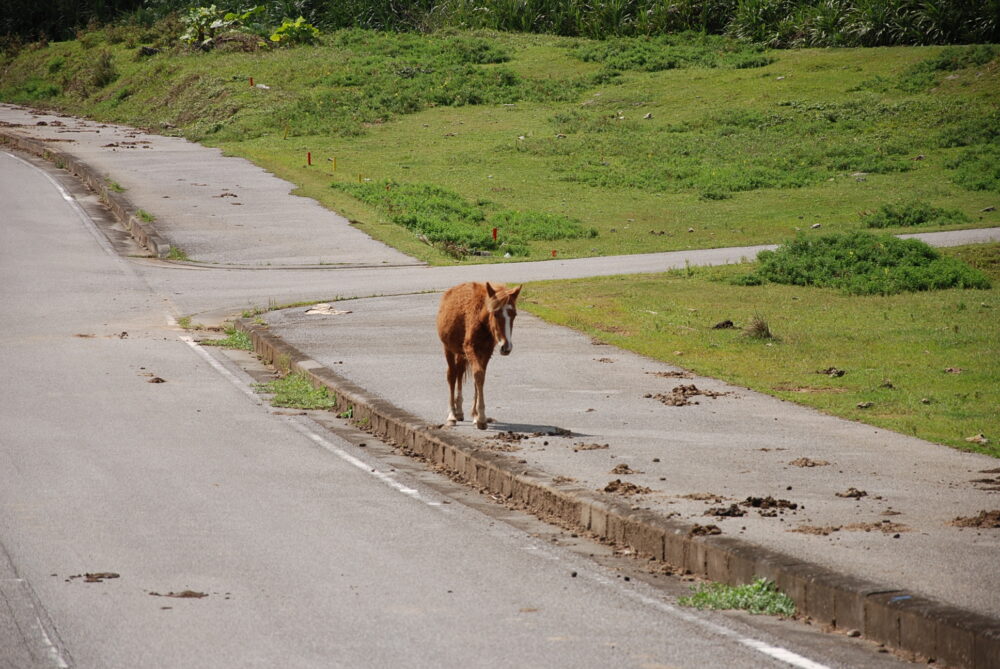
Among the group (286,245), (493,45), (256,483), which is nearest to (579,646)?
(256,483)

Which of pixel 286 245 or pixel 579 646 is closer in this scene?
pixel 579 646

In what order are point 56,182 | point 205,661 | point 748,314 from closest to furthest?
point 205,661, point 748,314, point 56,182

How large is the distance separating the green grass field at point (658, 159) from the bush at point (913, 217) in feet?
0.23

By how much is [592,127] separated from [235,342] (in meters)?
26.5

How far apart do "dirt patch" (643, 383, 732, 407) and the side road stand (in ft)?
0.47

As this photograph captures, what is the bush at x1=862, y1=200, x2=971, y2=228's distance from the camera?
1202 inches

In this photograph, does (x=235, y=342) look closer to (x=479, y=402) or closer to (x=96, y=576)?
(x=479, y=402)

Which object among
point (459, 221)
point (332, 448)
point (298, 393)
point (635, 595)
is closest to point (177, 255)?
point (459, 221)

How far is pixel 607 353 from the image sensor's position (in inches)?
679

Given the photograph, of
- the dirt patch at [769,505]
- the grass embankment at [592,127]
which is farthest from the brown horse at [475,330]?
the grass embankment at [592,127]

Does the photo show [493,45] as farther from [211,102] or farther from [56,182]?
[56,182]

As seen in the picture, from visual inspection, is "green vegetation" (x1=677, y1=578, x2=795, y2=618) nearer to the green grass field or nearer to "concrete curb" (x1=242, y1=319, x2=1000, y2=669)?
"concrete curb" (x1=242, y1=319, x2=1000, y2=669)

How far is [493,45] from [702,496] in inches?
1904

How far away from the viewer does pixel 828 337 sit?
18.2 meters
